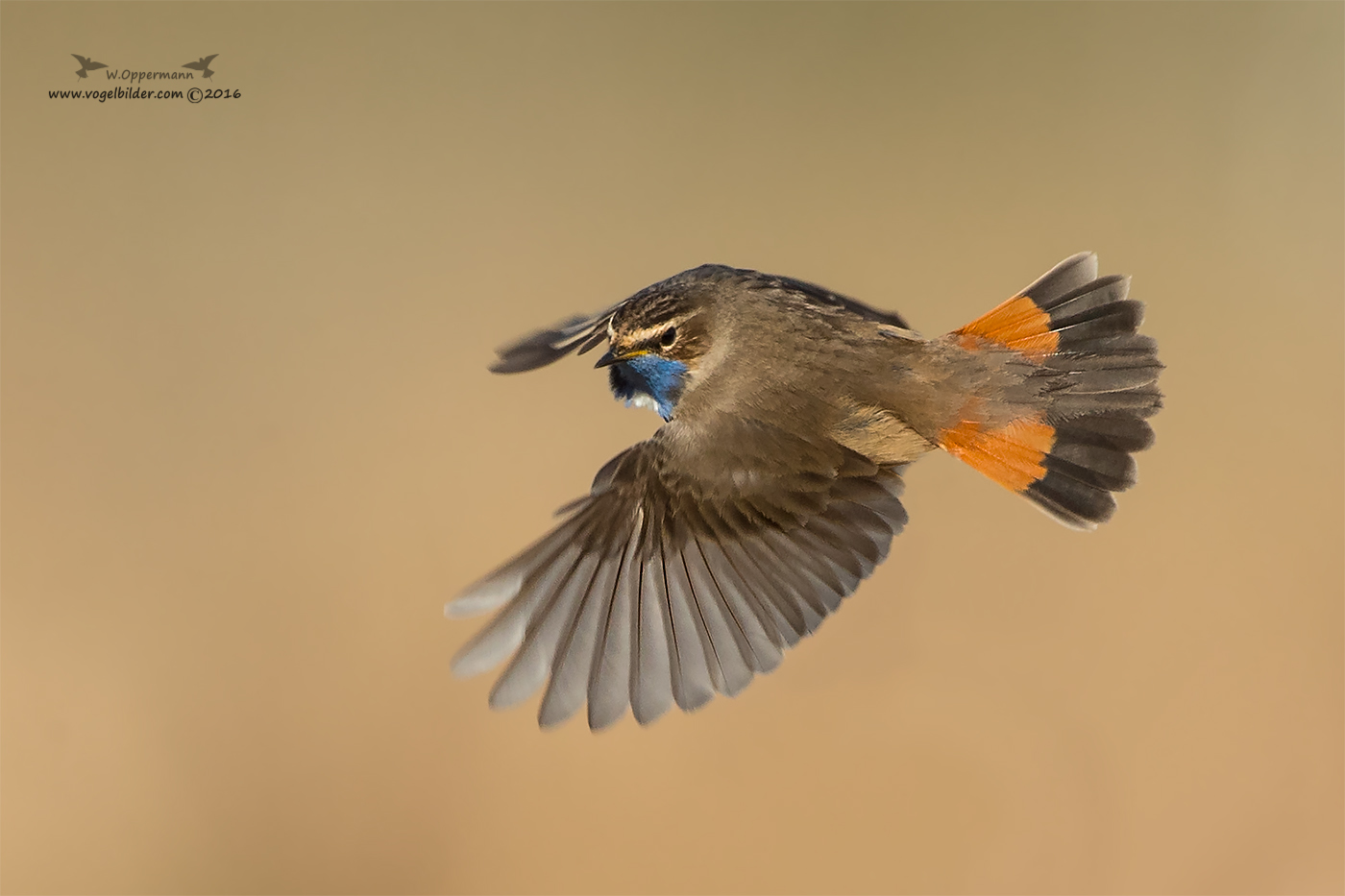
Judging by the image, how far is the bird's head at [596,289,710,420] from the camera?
2.17 feet

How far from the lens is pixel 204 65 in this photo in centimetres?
84

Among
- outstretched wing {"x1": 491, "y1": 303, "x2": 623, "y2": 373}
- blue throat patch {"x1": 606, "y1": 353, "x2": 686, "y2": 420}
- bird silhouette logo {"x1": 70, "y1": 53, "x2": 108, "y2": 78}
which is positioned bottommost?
blue throat patch {"x1": 606, "y1": 353, "x2": 686, "y2": 420}

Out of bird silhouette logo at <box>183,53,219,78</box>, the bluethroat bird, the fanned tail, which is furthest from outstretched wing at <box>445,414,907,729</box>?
bird silhouette logo at <box>183,53,219,78</box>

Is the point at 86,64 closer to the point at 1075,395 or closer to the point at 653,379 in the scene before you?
the point at 653,379

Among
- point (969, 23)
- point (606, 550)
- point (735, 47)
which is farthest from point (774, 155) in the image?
point (606, 550)

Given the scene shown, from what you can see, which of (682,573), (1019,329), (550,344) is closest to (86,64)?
(550,344)

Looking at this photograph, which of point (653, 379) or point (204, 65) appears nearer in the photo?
point (653, 379)

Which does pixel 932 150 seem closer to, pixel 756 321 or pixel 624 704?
pixel 756 321

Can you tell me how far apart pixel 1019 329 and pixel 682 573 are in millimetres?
378

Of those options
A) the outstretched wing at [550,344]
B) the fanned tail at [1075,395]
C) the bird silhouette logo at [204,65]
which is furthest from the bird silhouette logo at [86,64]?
the fanned tail at [1075,395]

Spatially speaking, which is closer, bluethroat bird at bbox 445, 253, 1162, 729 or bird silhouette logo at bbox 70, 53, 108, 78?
bluethroat bird at bbox 445, 253, 1162, 729

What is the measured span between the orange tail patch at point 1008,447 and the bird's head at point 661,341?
24 centimetres

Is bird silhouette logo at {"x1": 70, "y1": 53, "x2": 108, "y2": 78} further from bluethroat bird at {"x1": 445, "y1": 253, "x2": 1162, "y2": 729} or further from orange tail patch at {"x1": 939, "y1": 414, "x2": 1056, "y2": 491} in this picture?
orange tail patch at {"x1": 939, "y1": 414, "x2": 1056, "y2": 491}

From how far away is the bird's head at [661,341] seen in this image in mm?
662
